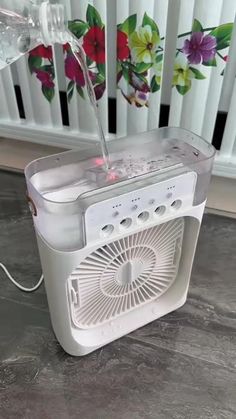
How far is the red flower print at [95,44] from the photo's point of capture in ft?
2.75

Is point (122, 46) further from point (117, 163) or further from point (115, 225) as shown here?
point (115, 225)

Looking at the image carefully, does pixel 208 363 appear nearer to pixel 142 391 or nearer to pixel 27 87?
pixel 142 391

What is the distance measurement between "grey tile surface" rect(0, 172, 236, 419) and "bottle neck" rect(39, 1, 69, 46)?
487mm

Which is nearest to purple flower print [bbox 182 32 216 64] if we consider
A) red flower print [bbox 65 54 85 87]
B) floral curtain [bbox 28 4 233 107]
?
floral curtain [bbox 28 4 233 107]

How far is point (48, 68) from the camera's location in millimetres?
921

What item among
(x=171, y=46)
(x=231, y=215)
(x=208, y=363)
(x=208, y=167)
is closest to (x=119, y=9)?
(x=171, y=46)

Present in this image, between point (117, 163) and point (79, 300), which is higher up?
point (117, 163)

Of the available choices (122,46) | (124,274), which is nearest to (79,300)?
(124,274)

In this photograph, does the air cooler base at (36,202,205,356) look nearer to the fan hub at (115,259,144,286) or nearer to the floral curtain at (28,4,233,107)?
the fan hub at (115,259,144,286)

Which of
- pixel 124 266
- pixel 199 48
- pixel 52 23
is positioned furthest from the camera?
pixel 199 48

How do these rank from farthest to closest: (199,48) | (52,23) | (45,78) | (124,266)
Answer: (45,78) < (199,48) < (124,266) < (52,23)

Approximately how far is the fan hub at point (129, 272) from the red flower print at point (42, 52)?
492 mm

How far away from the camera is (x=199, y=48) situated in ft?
2.63

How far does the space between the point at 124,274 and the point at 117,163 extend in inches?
6.9
